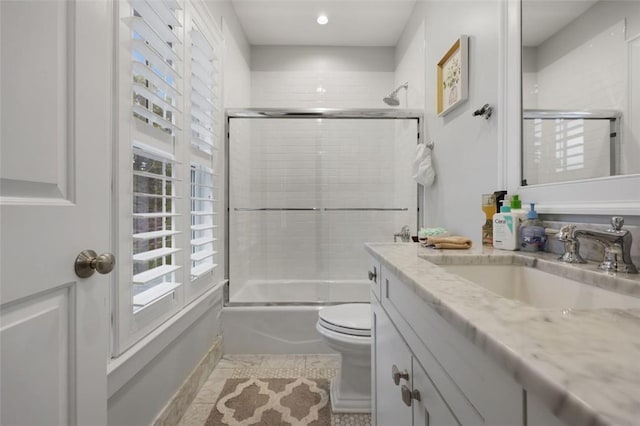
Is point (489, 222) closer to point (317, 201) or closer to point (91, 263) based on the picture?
point (91, 263)

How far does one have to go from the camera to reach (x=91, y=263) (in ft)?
2.21

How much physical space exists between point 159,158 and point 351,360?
1.31 m

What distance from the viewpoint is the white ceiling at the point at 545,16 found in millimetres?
878

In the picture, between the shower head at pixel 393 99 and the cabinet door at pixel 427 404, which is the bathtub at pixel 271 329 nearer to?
the cabinet door at pixel 427 404

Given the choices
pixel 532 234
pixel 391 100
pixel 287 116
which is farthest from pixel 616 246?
pixel 391 100

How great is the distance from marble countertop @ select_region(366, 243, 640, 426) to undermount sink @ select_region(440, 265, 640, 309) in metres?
0.04

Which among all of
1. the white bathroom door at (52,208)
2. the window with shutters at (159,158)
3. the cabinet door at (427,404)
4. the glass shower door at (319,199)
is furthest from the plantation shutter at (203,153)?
the cabinet door at (427,404)

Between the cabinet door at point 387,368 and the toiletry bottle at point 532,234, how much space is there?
0.52m

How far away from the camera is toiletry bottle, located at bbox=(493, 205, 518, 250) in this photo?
1004 mm

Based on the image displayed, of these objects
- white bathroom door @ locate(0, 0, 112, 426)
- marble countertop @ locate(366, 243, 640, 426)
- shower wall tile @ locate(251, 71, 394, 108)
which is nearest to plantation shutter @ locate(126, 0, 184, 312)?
white bathroom door @ locate(0, 0, 112, 426)

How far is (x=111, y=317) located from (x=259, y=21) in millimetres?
2593

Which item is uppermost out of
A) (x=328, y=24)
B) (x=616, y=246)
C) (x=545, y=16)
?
(x=328, y=24)

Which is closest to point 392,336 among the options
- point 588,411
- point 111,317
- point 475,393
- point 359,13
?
point 475,393

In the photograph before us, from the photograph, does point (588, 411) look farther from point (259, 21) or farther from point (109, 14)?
point (259, 21)
